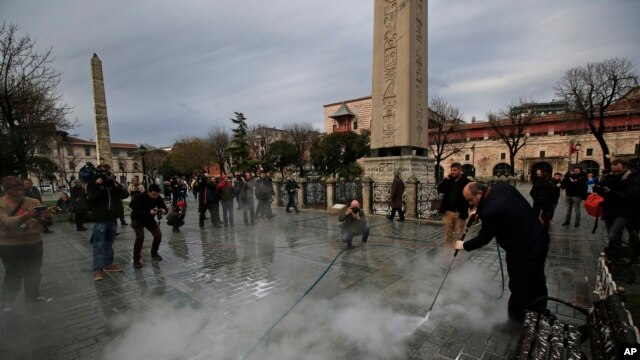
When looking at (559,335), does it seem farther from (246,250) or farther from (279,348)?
(246,250)

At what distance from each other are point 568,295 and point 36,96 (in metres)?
21.5

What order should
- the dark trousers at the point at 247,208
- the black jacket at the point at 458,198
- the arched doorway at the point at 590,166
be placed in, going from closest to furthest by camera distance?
the black jacket at the point at 458,198 < the dark trousers at the point at 247,208 < the arched doorway at the point at 590,166

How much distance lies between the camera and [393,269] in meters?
5.50

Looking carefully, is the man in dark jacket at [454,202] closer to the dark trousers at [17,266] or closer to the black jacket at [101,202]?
the black jacket at [101,202]

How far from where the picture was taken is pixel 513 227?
3.03 meters

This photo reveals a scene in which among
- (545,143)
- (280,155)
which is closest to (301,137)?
(280,155)

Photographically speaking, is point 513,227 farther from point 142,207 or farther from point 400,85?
point 400,85

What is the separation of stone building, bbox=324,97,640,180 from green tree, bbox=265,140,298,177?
2076 cm

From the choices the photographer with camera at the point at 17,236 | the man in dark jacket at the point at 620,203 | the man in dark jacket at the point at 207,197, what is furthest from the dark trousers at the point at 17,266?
the man in dark jacket at the point at 620,203

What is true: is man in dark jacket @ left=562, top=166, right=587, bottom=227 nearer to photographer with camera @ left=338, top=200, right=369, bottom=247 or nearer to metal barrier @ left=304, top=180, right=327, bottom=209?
photographer with camera @ left=338, top=200, right=369, bottom=247

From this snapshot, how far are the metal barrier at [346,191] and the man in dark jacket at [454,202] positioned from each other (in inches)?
299

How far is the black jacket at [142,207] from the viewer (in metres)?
5.95

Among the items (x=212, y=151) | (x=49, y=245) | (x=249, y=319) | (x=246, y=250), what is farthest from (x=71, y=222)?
(x=212, y=151)

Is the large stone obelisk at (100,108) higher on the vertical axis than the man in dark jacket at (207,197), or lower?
higher
